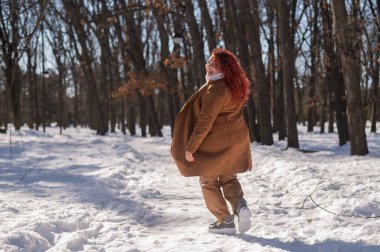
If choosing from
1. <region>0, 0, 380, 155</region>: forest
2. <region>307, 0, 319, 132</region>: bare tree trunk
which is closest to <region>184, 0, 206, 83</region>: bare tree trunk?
<region>0, 0, 380, 155</region>: forest

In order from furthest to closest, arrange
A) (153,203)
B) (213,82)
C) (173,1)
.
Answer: (173,1), (153,203), (213,82)

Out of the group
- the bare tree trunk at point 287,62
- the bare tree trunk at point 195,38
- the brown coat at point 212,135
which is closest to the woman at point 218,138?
the brown coat at point 212,135

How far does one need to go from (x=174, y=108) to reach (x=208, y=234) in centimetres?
1845

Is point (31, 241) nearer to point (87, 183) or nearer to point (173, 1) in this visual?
point (87, 183)

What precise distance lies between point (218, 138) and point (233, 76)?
1.97 feet

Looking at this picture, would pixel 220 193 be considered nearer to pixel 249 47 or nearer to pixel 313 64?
pixel 249 47

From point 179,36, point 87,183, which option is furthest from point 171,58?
point 87,183

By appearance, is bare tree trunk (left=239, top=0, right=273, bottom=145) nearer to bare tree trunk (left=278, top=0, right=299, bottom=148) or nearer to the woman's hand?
bare tree trunk (left=278, top=0, right=299, bottom=148)

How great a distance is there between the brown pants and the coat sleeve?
0.41 metres

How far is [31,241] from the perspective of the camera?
13.0ft

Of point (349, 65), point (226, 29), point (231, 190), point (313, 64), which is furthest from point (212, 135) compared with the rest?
point (313, 64)

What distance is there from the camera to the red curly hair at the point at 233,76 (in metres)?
4.27

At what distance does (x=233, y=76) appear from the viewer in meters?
4.29

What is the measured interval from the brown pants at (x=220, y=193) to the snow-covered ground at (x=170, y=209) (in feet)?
0.87
